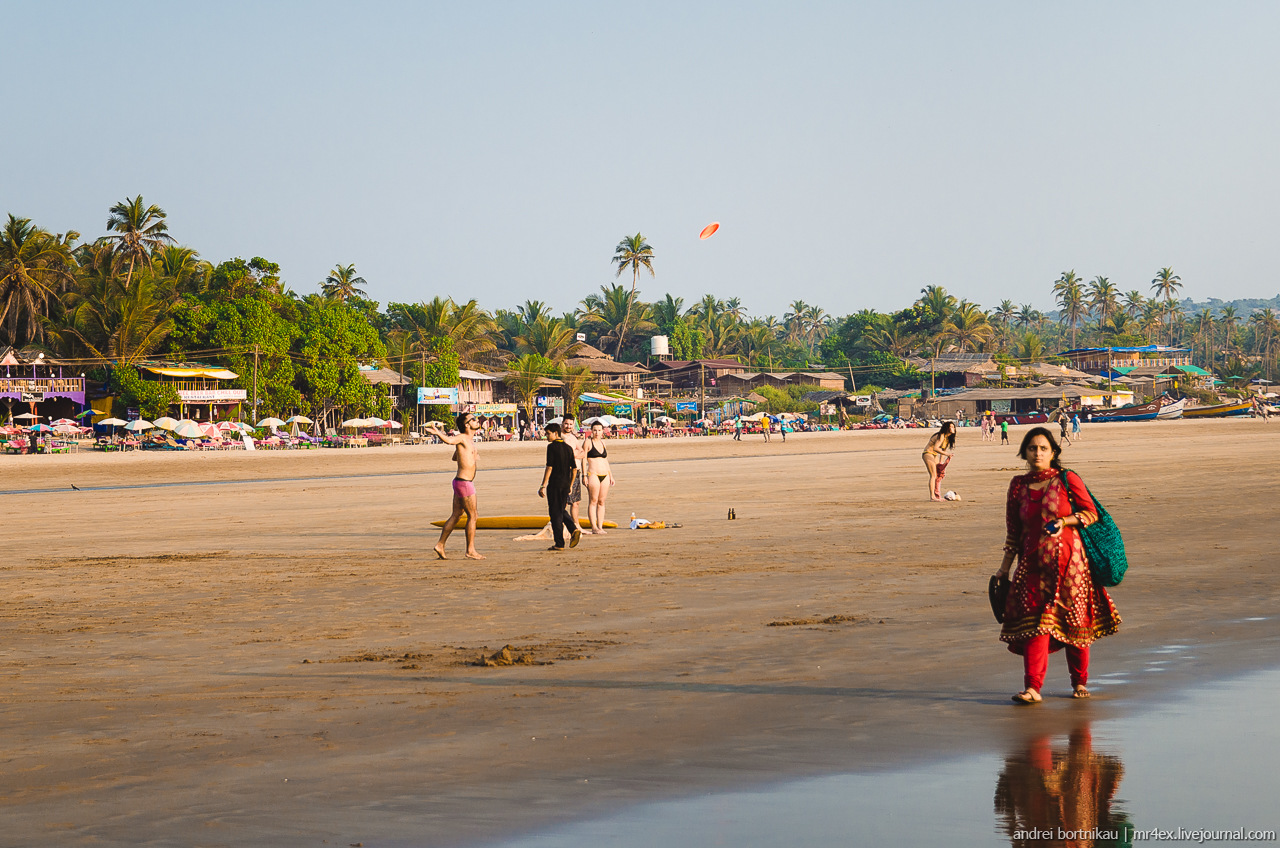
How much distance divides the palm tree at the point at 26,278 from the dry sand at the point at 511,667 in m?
51.6

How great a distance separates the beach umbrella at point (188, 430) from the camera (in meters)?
50.3

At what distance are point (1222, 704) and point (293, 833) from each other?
437cm

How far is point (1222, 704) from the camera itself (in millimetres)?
5641

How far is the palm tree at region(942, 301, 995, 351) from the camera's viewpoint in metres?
111

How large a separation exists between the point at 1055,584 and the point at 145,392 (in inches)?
2275

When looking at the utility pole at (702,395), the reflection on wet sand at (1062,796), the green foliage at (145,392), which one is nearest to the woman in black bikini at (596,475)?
the reflection on wet sand at (1062,796)

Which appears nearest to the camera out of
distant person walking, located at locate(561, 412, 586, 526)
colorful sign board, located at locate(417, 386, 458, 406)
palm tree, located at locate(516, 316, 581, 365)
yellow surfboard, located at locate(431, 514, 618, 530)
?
distant person walking, located at locate(561, 412, 586, 526)

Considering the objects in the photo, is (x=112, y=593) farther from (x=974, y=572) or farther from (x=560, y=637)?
(x=974, y=572)

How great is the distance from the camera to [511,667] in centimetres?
682

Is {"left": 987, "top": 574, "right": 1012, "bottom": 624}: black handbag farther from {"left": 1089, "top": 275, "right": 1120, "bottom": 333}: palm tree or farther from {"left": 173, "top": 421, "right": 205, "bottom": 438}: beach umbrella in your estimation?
{"left": 1089, "top": 275, "right": 1120, "bottom": 333}: palm tree

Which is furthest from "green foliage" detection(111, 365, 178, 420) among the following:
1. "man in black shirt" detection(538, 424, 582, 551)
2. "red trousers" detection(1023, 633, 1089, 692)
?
"red trousers" detection(1023, 633, 1089, 692)

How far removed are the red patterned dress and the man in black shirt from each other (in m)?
7.41

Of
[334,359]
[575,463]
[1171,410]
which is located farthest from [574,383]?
[575,463]

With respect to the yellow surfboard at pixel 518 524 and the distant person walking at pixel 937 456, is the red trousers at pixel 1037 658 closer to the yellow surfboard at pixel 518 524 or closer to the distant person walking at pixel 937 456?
the yellow surfboard at pixel 518 524
